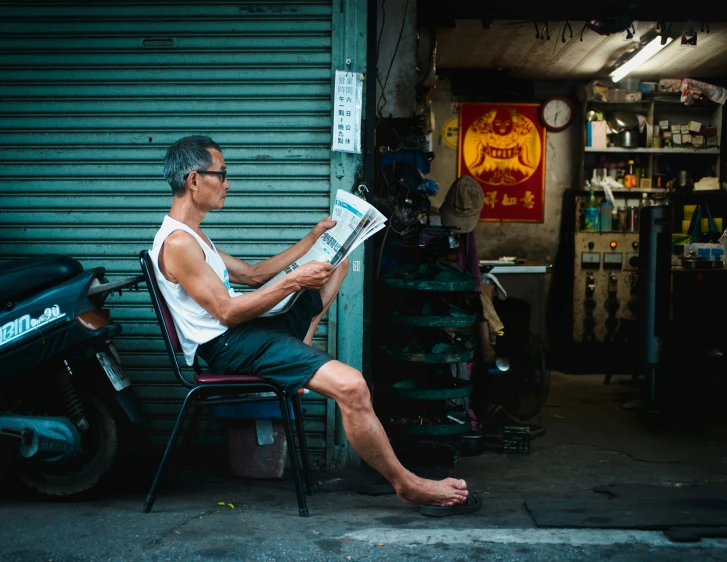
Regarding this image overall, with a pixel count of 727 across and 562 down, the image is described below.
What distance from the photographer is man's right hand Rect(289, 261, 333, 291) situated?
3352 millimetres

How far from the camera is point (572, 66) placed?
9.55 m

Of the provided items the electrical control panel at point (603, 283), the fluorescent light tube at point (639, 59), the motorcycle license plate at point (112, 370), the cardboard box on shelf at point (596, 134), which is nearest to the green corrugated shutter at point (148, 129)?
the motorcycle license plate at point (112, 370)

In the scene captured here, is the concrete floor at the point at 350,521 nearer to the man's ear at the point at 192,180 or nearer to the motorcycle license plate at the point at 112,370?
the motorcycle license plate at the point at 112,370

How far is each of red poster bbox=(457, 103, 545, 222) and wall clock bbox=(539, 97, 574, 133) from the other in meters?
0.11

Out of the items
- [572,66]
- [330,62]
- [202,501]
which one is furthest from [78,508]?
[572,66]

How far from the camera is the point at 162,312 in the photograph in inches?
139

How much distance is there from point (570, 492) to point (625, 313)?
5.84m

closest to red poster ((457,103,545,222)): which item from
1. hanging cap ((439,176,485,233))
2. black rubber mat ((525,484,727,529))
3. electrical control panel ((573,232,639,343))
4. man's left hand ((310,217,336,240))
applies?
electrical control panel ((573,232,639,343))

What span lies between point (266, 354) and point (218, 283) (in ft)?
1.24

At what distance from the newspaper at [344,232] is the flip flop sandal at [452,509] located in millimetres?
1127

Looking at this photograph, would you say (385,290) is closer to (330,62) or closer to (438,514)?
(330,62)

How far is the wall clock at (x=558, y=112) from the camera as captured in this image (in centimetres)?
1006

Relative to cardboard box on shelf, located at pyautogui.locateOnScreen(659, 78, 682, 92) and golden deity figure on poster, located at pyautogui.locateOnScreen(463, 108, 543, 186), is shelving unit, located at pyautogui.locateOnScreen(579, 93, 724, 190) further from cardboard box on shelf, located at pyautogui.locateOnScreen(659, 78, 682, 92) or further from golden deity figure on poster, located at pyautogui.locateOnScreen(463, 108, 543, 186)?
golden deity figure on poster, located at pyautogui.locateOnScreen(463, 108, 543, 186)

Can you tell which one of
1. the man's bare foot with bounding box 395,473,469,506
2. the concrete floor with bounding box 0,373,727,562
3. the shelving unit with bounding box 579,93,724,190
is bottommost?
the concrete floor with bounding box 0,373,727,562
